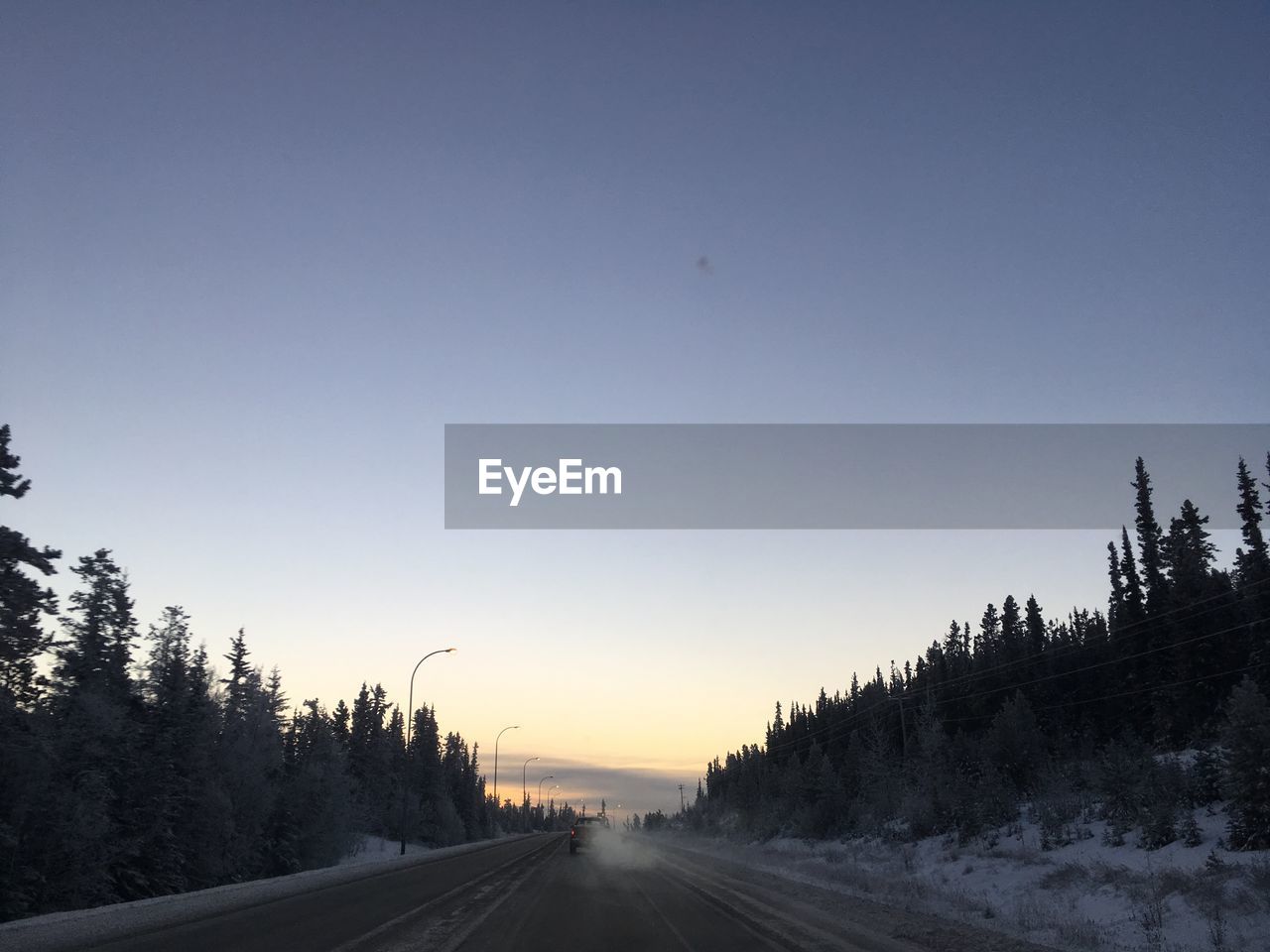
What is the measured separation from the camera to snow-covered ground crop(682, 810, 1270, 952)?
17.1 metres

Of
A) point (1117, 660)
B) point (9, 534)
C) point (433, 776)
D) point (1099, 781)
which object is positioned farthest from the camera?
point (433, 776)

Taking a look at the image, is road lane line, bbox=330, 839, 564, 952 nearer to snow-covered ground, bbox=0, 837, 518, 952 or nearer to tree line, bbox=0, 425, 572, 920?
snow-covered ground, bbox=0, 837, 518, 952

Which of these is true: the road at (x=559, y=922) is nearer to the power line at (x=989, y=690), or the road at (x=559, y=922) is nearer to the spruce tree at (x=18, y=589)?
the spruce tree at (x=18, y=589)

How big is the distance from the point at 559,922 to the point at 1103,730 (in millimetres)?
77470

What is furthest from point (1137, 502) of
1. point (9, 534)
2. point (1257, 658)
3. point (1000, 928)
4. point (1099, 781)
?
point (9, 534)

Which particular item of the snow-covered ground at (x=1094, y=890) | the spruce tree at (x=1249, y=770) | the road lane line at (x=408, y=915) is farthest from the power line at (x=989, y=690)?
the road lane line at (x=408, y=915)

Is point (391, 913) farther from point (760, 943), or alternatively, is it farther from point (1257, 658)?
point (1257, 658)

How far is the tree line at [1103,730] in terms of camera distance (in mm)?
32938

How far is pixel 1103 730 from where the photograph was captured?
3159 inches

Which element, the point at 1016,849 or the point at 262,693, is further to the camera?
the point at 262,693

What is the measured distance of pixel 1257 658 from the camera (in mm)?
58906

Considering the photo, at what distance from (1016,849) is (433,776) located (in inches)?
4010

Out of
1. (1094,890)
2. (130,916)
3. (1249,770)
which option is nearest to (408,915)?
(130,916)

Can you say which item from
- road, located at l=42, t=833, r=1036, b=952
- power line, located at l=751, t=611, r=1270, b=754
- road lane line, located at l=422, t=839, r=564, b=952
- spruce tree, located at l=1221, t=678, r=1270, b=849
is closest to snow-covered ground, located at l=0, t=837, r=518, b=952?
road, located at l=42, t=833, r=1036, b=952
